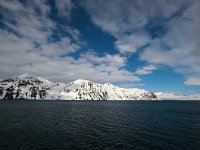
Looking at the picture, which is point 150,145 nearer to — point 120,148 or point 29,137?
point 120,148

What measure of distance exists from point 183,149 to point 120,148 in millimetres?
14268

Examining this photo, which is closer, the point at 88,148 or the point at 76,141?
the point at 88,148

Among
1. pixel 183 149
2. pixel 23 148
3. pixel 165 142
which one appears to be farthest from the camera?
pixel 165 142

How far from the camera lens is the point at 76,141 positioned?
4788cm

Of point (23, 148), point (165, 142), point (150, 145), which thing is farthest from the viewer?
point (165, 142)

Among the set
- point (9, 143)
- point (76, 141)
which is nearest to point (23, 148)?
point (9, 143)

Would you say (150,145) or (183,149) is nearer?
(183,149)

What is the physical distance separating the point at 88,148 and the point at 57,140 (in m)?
10.2

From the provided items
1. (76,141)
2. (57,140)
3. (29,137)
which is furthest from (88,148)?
(29,137)

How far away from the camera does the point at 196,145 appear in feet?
154

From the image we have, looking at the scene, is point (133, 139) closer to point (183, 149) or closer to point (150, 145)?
point (150, 145)

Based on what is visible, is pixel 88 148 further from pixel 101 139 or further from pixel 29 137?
pixel 29 137

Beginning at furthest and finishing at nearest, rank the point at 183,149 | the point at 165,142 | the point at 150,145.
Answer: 1. the point at 165,142
2. the point at 150,145
3. the point at 183,149

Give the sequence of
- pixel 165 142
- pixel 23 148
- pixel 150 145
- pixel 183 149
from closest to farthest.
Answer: pixel 23 148
pixel 183 149
pixel 150 145
pixel 165 142
